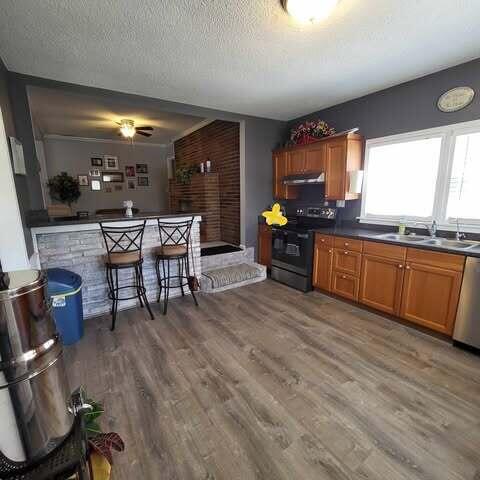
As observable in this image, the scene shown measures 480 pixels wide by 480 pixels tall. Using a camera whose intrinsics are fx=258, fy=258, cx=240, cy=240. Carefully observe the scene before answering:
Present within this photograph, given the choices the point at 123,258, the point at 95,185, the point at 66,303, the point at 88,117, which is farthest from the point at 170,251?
the point at 95,185

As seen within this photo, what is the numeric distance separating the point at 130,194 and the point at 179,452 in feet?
22.5

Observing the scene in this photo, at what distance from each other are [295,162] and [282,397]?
10.7 feet

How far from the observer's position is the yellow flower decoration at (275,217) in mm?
4162

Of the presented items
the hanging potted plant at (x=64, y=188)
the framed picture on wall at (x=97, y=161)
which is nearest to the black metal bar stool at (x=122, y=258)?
the hanging potted plant at (x=64, y=188)

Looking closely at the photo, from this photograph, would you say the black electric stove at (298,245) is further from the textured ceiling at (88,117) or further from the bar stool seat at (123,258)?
the textured ceiling at (88,117)

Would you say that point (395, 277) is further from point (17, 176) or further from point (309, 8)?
point (17, 176)

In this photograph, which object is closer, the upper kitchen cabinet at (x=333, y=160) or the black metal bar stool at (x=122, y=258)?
the black metal bar stool at (x=122, y=258)

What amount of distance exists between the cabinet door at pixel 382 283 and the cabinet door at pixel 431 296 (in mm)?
69

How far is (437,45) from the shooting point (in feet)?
7.16

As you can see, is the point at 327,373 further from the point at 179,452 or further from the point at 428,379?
the point at 179,452

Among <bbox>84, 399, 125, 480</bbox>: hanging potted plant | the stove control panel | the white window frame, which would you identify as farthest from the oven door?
<bbox>84, 399, 125, 480</bbox>: hanging potted plant

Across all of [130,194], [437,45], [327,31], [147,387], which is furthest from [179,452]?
[130,194]

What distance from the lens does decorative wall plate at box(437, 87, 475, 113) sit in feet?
8.20

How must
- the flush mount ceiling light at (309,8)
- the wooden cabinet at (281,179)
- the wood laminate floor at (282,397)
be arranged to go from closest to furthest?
the wood laminate floor at (282,397) < the flush mount ceiling light at (309,8) < the wooden cabinet at (281,179)
